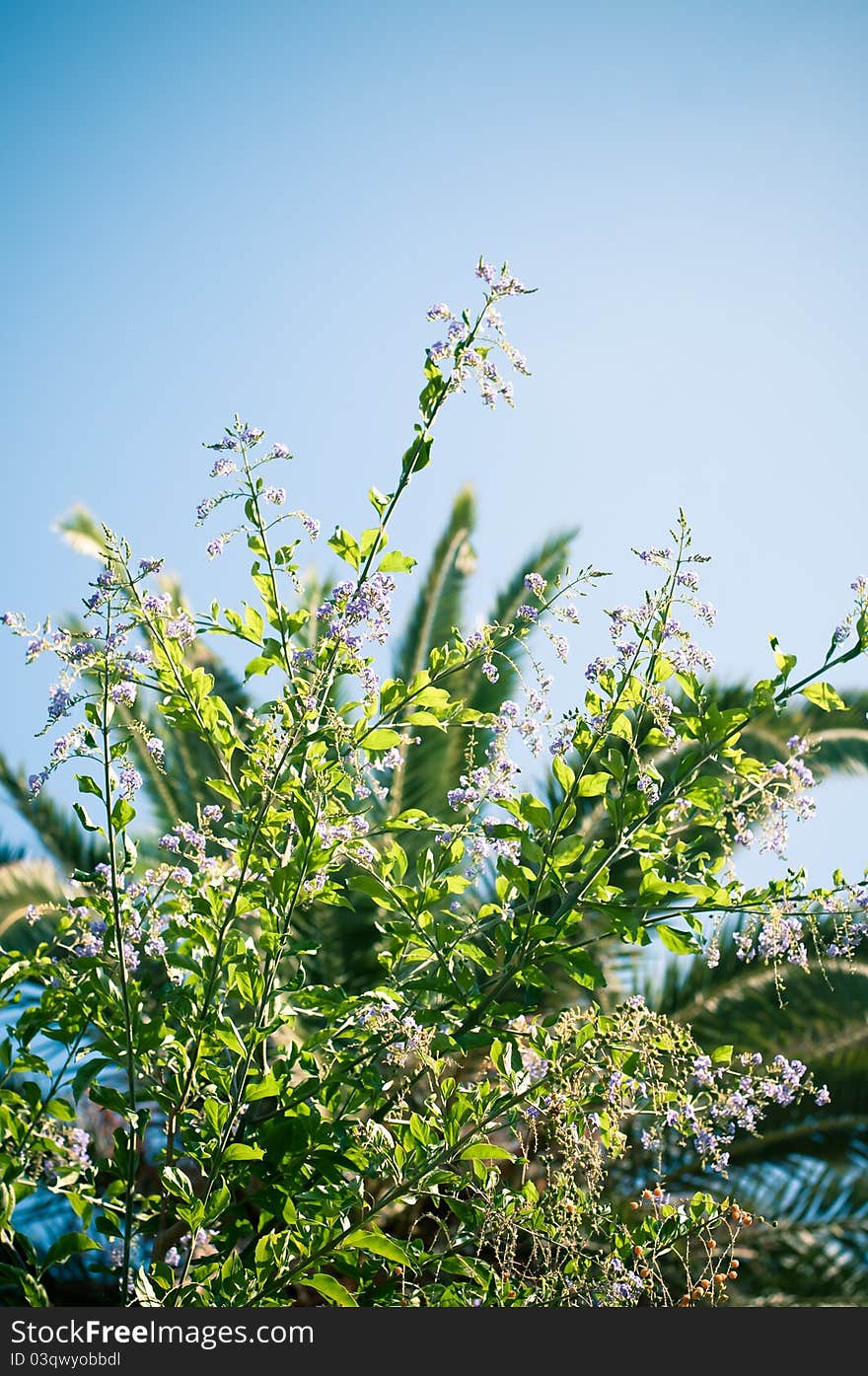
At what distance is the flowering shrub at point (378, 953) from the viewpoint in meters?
2.90

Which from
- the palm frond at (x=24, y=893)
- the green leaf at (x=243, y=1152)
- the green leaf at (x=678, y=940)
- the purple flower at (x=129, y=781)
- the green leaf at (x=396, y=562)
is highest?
the palm frond at (x=24, y=893)

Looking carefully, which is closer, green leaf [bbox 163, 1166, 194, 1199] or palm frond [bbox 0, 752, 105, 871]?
green leaf [bbox 163, 1166, 194, 1199]

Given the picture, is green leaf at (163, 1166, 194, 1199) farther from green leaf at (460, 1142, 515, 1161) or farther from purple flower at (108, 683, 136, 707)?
purple flower at (108, 683, 136, 707)

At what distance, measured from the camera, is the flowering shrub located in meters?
2.90

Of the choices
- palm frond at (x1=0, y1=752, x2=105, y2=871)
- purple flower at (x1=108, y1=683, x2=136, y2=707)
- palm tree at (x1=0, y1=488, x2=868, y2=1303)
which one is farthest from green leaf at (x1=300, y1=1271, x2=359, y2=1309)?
palm frond at (x1=0, y1=752, x2=105, y2=871)

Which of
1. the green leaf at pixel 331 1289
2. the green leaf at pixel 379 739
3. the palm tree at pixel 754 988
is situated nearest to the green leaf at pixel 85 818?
the green leaf at pixel 379 739

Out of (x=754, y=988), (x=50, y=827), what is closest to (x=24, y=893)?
(x=50, y=827)

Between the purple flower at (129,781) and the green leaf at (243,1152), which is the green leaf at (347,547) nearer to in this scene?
the purple flower at (129,781)

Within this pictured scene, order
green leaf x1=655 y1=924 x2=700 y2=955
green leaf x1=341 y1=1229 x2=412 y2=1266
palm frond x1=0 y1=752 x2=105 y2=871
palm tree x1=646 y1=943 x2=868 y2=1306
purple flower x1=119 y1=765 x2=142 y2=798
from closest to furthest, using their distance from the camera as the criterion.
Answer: green leaf x1=341 y1=1229 x2=412 y2=1266, purple flower x1=119 y1=765 x2=142 y2=798, green leaf x1=655 y1=924 x2=700 y2=955, palm tree x1=646 y1=943 x2=868 y2=1306, palm frond x1=0 y1=752 x2=105 y2=871

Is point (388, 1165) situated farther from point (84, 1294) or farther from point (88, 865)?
point (88, 865)

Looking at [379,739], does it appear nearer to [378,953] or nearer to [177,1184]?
[378,953]

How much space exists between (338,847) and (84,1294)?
232 inches

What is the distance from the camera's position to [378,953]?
3182 millimetres

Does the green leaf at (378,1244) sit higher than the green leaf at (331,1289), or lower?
higher
